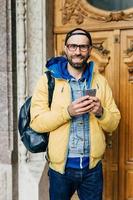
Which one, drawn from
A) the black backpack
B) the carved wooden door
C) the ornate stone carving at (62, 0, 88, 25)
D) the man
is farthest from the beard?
the ornate stone carving at (62, 0, 88, 25)

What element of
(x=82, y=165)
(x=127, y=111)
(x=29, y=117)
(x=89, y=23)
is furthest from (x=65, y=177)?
(x=89, y=23)

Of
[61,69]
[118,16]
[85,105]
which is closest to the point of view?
[85,105]

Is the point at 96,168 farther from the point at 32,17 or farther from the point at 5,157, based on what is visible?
the point at 32,17

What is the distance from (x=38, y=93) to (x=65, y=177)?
62 centimetres

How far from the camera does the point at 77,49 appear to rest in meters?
2.32

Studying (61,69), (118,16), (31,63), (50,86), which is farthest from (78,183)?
(118,16)

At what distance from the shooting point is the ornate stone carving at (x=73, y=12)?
11.8 ft

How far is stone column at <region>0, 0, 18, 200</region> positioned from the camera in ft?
11.7

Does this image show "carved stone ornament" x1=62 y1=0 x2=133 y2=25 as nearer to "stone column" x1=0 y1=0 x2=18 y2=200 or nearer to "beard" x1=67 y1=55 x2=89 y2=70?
"stone column" x1=0 y1=0 x2=18 y2=200

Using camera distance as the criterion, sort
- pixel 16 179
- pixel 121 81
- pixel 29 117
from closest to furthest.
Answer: pixel 29 117
pixel 121 81
pixel 16 179

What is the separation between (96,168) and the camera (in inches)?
96.4

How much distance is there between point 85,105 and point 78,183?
2.06ft

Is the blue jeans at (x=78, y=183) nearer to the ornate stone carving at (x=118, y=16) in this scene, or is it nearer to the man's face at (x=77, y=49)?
the man's face at (x=77, y=49)

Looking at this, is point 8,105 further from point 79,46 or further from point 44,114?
point 79,46
